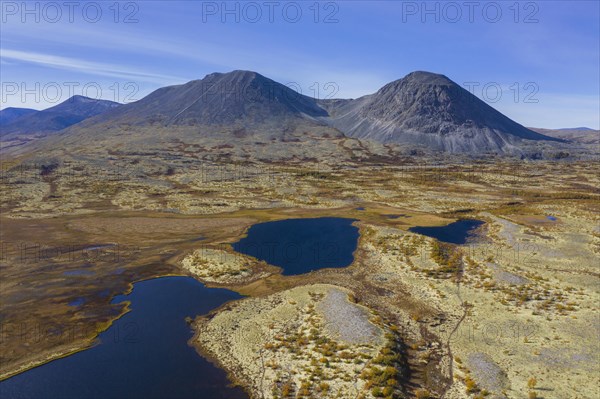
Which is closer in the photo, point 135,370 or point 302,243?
point 135,370

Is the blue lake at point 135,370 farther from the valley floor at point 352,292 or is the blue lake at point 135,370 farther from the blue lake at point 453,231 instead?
the blue lake at point 453,231

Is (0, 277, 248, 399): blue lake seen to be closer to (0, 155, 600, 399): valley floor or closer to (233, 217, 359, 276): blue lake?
(0, 155, 600, 399): valley floor

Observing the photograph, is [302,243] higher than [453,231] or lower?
lower

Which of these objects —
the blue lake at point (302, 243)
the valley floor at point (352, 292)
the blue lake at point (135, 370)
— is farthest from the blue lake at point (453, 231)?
the blue lake at point (135, 370)

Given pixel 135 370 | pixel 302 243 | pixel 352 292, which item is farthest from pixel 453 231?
pixel 135 370

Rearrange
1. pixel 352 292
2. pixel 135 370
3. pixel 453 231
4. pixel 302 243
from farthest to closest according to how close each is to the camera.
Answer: pixel 453 231 < pixel 302 243 < pixel 352 292 < pixel 135 370

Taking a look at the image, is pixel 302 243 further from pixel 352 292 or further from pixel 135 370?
pixel 135 370

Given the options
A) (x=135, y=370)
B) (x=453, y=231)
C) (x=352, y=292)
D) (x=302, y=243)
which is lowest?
(x=135, y=370)
